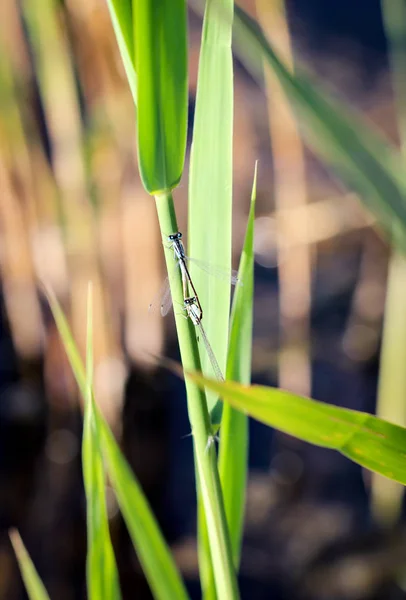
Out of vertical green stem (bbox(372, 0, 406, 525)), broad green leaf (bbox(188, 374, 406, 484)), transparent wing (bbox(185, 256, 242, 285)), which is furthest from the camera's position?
vertical green stem (bbox(372, 0, 406, 525))

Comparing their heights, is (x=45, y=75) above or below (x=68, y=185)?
above

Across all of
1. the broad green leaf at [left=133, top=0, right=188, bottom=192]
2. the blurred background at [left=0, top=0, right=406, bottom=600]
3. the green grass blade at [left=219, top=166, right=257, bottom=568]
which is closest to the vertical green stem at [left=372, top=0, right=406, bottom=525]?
the blurred background at [left=0, top=0, right=406, bottom=600]

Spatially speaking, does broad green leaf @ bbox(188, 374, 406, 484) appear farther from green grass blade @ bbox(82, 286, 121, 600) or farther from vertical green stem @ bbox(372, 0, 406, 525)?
vertical green stem @ bbox(372, 0, 406, 525)

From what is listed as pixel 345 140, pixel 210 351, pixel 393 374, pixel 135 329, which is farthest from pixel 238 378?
pixel 135 329

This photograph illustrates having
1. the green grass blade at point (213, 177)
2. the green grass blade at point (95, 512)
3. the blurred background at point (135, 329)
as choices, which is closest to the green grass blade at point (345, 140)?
the green grass blade at point (213, 177)

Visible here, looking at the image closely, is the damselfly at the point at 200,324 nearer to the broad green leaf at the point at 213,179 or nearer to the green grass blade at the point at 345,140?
the broad green leaf at the point at 213,179

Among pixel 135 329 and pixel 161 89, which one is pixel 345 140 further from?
pixel 135 329

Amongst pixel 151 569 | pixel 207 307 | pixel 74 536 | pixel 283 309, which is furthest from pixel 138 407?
pixel 207 307

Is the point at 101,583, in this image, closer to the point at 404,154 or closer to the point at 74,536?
the point at 404,154
